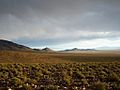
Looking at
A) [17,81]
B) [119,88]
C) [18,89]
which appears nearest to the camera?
[119,88]

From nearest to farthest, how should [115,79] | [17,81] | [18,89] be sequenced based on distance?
[18,89], [17,81], [115,79]

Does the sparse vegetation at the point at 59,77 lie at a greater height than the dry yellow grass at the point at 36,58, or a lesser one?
lesser

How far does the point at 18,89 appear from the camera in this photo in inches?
560

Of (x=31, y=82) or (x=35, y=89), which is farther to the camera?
(x=31, y=82)

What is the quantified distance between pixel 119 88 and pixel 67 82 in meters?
4.82

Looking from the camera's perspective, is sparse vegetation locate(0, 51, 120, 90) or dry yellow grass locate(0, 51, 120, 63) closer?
sparse vegetation locate(0, 51, 120, 90)

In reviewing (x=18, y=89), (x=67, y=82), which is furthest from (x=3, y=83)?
(x=67, y=82)

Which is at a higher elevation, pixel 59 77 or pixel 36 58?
pixel 36 58

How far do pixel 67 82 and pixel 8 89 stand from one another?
4.80 metres

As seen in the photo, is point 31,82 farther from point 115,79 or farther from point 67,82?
point 115,79

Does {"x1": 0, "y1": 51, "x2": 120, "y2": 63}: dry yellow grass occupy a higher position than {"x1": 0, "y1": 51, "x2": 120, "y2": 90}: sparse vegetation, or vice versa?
{"x1": 0, "y1": 51, "x2": 120, "y2": 63}: dry yellow grass

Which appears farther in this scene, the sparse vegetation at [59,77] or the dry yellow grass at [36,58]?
the dry yellow grass at [36,58]

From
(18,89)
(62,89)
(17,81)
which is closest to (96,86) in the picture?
(62,89)

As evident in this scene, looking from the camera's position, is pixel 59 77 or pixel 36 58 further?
pixel 36 58
